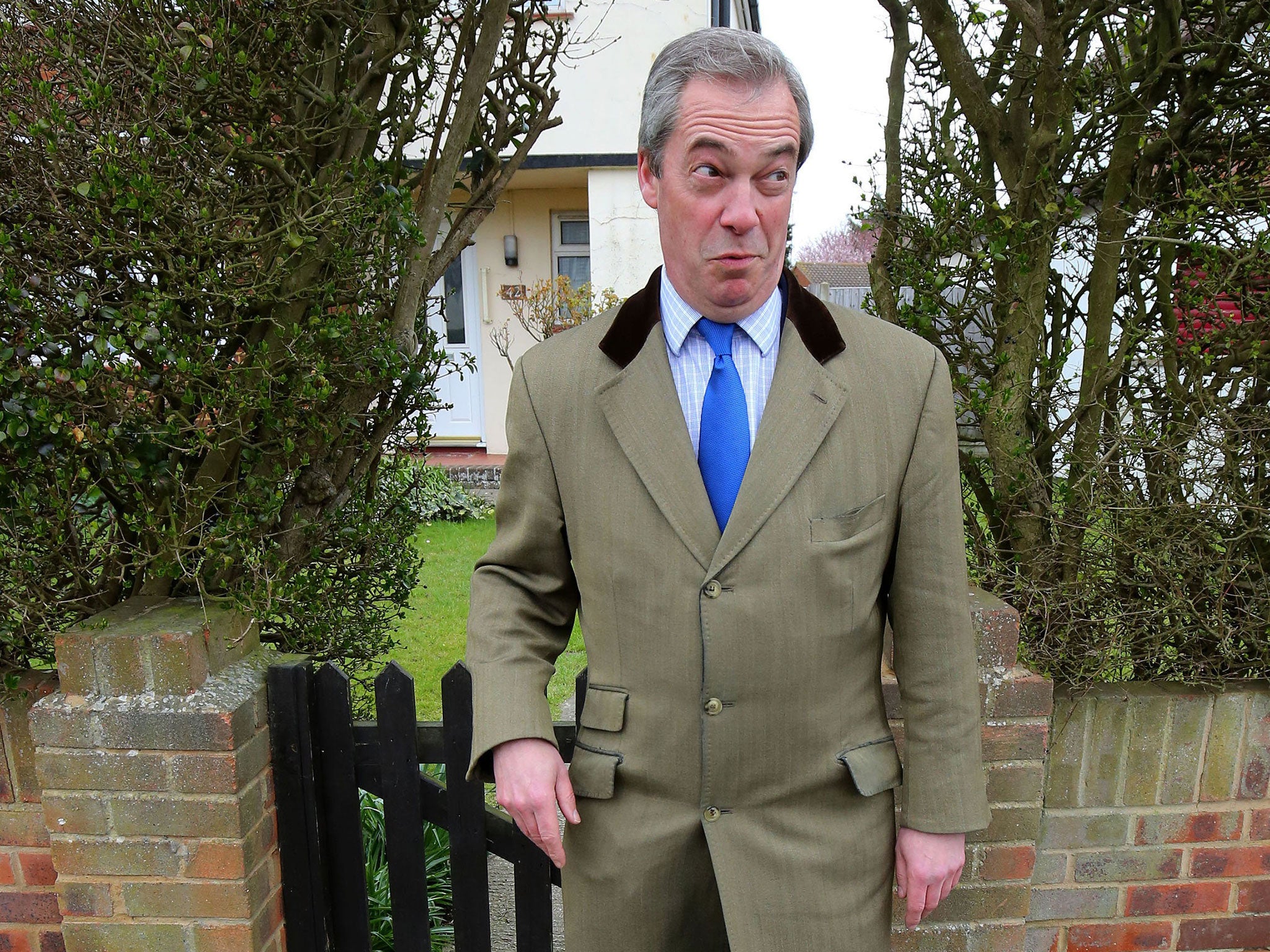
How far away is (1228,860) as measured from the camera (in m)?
2.30

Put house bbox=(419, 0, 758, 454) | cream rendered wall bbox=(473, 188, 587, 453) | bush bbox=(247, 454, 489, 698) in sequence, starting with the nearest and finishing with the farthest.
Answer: bush bbox=(247, 454, 489, 698) → house bbox=(419, 0, 758, 454) → cream rendered wall bbox=(473, 188, 587, 453)

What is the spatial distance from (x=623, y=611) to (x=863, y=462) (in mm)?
488

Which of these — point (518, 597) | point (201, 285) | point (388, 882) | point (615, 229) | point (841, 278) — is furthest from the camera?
point (841, 278)

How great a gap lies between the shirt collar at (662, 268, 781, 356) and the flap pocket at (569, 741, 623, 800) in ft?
2.42

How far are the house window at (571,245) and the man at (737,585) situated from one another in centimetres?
926

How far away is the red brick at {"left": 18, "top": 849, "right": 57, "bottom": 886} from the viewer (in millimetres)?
2289

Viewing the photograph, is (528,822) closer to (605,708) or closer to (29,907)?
(605,708)

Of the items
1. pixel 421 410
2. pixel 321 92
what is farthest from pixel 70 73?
pixel 421 410

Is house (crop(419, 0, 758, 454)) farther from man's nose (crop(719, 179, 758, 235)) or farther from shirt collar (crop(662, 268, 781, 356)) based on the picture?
man's nose (crop(719, 179, 758, 235))

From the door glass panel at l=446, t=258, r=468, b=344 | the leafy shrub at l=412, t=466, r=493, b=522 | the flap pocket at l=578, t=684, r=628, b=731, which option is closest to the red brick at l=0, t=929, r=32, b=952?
the flap pocket at l=578, t=684, r=628, b=731

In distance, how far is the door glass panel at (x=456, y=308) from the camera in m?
10.8

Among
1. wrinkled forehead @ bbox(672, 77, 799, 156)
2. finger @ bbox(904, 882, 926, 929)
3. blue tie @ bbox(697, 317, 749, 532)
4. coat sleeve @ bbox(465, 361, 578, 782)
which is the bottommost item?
finger @ bbox(904, 882, 926, 929)

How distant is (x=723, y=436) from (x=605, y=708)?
1.75ft

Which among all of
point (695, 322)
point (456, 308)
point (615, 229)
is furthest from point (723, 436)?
point (456, 308)
